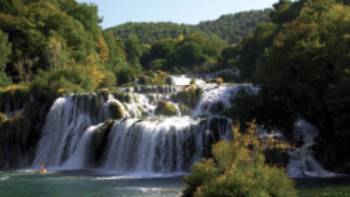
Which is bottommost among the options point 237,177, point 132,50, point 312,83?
point 237,177

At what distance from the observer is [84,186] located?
1174 inches

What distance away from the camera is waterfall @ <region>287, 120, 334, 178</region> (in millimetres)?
34094

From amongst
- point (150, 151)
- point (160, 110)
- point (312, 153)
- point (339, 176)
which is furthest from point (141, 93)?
point (339, 176)

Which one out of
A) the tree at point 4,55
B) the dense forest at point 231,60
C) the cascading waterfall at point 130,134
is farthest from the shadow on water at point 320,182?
the tree at point 4,55

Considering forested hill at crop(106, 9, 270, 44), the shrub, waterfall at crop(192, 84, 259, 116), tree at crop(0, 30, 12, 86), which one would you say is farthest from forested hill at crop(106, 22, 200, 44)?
the shrub

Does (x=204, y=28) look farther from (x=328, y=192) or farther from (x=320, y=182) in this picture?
(x=328, y=192)

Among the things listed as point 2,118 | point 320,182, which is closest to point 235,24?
point 2,118

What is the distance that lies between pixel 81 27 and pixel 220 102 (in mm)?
28722

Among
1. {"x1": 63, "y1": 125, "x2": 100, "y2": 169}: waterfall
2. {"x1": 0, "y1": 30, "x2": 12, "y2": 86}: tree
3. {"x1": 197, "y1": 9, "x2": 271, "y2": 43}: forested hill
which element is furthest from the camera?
{"x1": 197, "y1": 9, "x2": 271, "y2": 43}: forested hill

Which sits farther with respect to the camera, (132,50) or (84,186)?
(132,50)

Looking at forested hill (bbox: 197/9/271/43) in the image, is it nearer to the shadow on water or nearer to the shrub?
the shrub

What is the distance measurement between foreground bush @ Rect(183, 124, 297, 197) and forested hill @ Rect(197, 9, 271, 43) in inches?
4460

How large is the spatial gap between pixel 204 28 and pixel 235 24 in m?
8.84

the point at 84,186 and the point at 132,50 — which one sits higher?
the point at 132,50
